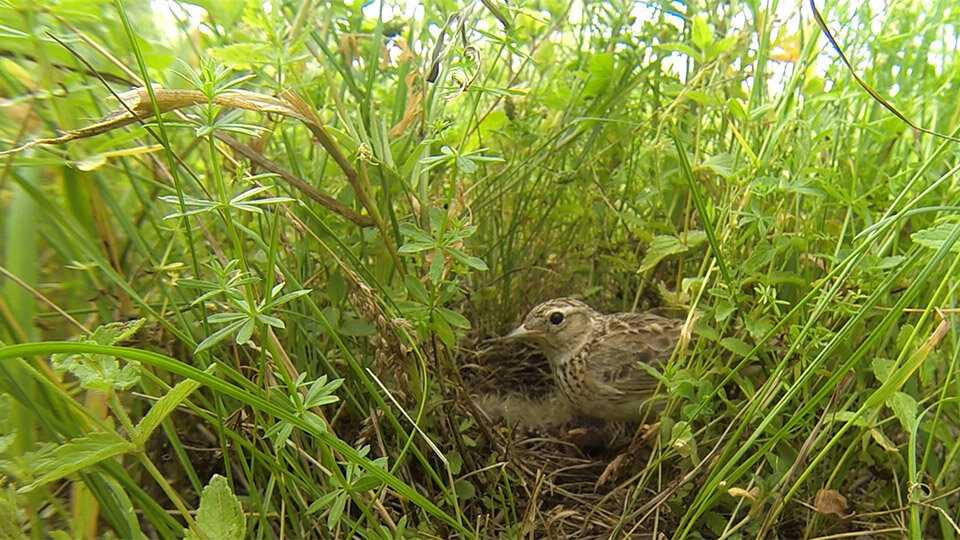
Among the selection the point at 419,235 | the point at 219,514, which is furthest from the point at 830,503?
the point at 219,514

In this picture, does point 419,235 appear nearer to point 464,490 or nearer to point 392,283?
point 392,283

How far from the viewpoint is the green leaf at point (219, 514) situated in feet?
3.06

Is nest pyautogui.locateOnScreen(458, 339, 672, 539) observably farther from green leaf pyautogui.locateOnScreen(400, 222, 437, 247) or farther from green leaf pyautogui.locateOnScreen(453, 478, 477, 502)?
green leaf pyautogui.locateOnScreen(400, 222, 437, 247)

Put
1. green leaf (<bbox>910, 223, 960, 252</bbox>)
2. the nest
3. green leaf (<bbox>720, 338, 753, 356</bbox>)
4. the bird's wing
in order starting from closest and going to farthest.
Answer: green leaf (<bbox>910, 223, 960, 252</bbox>), green leaf (<bbox>720, 338, 753, 356</bbox>), the nest, the bird's wing

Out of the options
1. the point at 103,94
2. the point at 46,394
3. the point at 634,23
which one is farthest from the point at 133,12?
the point at 634,23

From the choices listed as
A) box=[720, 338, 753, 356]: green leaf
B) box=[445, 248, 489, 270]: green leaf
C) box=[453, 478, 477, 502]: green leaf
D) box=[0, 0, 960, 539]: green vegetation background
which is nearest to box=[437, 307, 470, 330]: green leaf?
box=[0, 0, 960, 539]: green vegetation background

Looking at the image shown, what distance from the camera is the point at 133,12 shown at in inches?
56.0

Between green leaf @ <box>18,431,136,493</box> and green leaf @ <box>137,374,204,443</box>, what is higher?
Result: green leaf @ <box>137,374,204,443</box>

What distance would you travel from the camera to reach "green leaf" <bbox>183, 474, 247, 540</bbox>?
3.06 feet

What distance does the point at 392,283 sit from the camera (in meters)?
1.44

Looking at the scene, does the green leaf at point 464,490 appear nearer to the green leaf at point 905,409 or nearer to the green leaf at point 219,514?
the green leaf at point 219,514

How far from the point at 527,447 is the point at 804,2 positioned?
111cm

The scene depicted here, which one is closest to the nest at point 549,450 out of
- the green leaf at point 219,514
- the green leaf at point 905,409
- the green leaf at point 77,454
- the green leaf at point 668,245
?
the green leaf at point 668,245

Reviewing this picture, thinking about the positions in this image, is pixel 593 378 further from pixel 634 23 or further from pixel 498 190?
pixel 634 23
